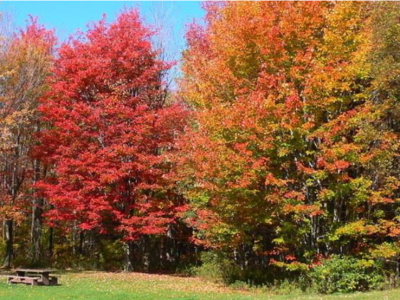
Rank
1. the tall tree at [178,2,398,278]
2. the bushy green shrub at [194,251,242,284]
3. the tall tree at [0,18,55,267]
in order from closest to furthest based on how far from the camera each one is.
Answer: the tall tree at [178,2,398,278] < the bushy green shrub at [194,251,242,284] < the tall tree at [0,18,55,267]

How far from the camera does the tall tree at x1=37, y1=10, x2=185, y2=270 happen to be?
25594 mm

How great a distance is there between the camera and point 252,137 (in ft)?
55.9

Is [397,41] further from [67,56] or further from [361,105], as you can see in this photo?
[67,56]

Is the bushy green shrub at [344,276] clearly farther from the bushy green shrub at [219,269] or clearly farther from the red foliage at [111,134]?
the red foliage at [111,134]

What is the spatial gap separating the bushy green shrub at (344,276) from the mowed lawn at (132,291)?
3.79 feet

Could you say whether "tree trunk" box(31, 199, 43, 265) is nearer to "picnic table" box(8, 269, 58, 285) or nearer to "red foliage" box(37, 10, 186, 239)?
"red foliage" box(37, 10, 186, 239)

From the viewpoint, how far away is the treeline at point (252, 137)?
17.2 metres

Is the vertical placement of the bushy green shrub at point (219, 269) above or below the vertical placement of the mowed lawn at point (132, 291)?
above

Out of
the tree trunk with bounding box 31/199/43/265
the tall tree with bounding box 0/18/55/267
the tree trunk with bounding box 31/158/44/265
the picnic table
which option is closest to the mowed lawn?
the picnic table

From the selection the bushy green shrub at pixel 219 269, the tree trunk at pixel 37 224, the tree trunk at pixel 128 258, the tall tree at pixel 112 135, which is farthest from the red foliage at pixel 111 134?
the tree trunk at pixel 37 224

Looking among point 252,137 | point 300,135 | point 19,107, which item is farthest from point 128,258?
point 300,135

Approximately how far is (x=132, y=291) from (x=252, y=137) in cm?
688

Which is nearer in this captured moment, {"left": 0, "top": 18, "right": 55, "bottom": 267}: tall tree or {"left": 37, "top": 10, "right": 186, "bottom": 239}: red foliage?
{"left": 0, "top": 18, "right": 55, "bottom": 267}: tall tree

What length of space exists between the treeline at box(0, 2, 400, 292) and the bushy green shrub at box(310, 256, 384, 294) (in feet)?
0.23
